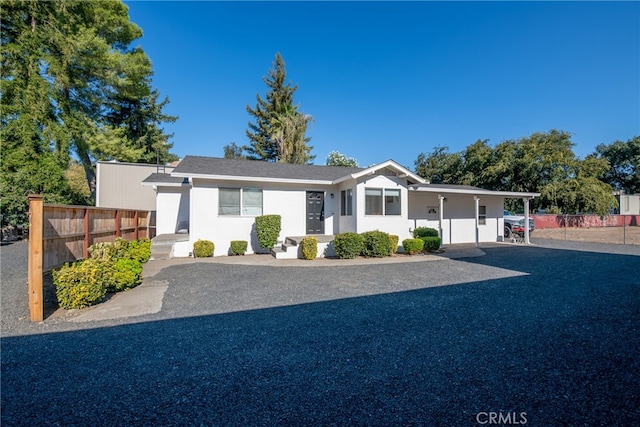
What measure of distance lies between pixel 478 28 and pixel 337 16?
6263mm

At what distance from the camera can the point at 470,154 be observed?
2873 cm

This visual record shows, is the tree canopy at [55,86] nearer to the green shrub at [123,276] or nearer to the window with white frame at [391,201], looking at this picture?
the green shrub at [123,276]

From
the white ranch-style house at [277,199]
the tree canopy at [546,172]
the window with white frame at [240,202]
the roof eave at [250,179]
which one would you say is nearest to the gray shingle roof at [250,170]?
the white ranch-style house at [277,199]

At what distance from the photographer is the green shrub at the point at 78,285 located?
15.5 ft

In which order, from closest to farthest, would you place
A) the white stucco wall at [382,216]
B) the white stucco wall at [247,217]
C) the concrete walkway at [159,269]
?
1. the concrete walkway at [159,269]
2. the white stucco wall at [247,217]
3. the white stucco wall at [382,216]

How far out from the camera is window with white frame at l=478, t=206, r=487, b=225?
1510 cm

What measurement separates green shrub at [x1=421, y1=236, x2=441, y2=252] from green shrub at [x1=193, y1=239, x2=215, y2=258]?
8419 millimetres

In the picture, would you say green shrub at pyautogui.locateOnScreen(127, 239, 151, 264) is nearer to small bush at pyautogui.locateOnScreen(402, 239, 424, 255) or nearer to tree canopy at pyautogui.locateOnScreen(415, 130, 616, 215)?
small bush at pyautogui.locateOnScreen(402, 239, 424, 255)

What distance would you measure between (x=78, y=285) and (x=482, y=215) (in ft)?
54.6

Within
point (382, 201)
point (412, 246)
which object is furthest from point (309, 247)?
point (412, 246)

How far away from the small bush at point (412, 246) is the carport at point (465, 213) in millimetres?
3065

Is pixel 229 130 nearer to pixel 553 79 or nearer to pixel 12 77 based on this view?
pixel 12 77

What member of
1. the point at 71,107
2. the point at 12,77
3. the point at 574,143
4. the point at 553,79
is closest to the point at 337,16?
the point at 553,79

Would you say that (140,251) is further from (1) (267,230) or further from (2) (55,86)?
(2) (55,86)
